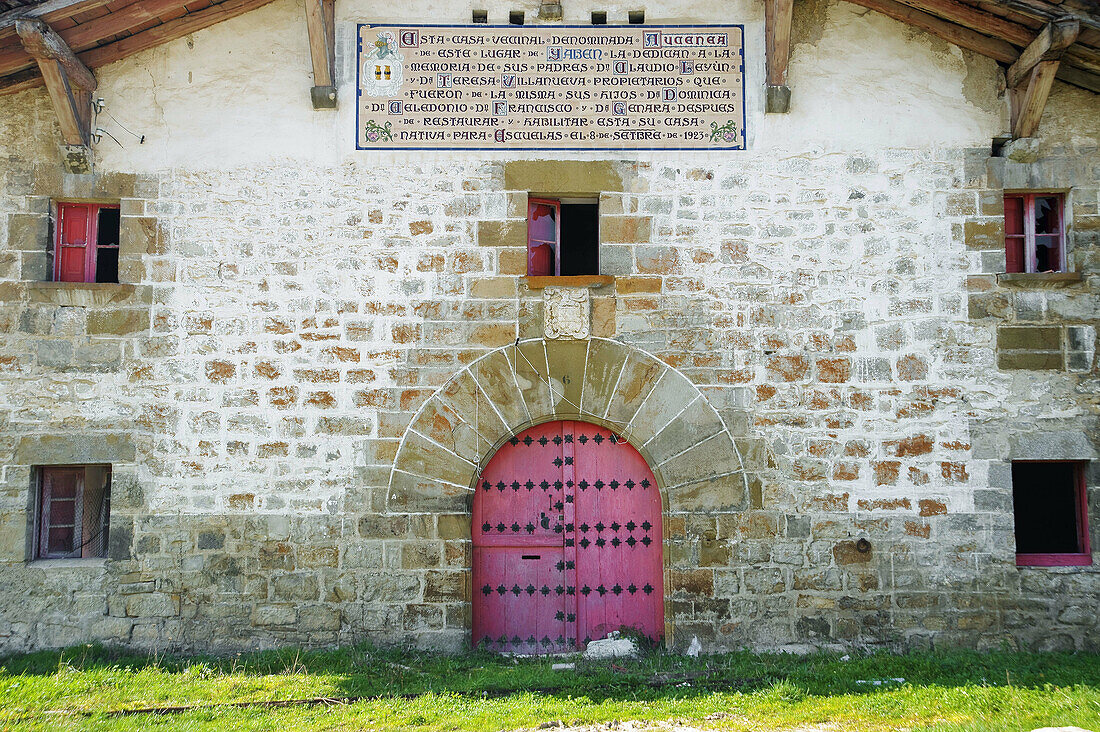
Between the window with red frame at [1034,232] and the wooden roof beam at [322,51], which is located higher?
the wooden roof beam at [322,51]

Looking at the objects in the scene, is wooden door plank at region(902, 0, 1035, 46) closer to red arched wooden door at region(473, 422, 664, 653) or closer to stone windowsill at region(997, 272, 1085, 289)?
stone windowsill at region(997, 272, 1085, 289)

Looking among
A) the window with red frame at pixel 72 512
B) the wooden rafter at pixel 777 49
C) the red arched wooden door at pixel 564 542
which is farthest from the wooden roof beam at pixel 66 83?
the wooden rafter at pixel 777 49

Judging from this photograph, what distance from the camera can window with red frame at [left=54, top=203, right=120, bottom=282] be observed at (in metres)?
6.43

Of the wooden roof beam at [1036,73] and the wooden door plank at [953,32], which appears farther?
the wooden door plank at [953,32]

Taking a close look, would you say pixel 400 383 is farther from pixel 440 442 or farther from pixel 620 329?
pixel 620 329

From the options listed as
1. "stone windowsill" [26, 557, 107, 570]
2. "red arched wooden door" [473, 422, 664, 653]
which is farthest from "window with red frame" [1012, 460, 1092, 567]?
"stone windowsill" [26, 557, 107, 570]

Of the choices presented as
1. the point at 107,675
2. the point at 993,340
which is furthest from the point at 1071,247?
the point at 107,675

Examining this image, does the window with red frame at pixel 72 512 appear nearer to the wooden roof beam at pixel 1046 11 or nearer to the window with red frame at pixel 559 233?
the window with red frame at pixel 559 233

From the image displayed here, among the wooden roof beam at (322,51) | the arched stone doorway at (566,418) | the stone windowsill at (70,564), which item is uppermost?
the wooden roof beam at (322,51)

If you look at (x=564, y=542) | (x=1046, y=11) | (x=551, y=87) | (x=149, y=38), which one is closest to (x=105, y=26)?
(x=149, y=38)

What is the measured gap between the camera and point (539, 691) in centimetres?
520

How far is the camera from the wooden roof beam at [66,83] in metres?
5.72

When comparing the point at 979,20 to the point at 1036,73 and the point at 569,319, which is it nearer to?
the point at 1036,73

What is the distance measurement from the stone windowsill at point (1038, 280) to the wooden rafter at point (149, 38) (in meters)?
6.14
